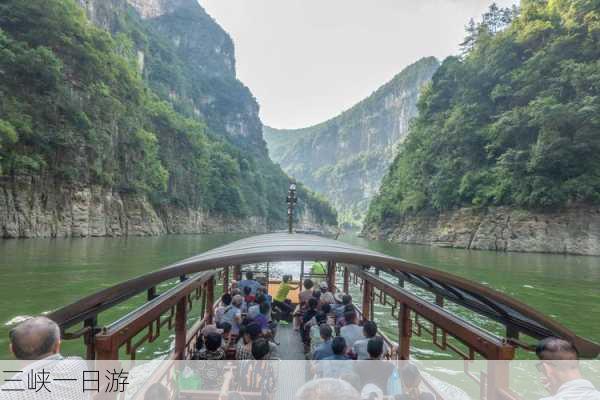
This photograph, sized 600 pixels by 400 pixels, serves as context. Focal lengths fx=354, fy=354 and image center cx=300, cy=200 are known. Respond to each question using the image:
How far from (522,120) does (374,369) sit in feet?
119

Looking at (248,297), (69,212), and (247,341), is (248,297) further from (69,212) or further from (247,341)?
(69,212)

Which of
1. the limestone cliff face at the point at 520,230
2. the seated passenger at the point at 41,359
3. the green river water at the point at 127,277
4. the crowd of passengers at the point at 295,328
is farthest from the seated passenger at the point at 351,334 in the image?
the limestone cliff face at the point at 520,230

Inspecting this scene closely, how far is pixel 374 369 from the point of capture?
385cm

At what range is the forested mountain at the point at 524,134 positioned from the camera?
95.9 ft

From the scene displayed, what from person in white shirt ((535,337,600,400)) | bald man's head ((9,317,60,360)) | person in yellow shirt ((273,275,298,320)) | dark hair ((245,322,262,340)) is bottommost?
person in yellow shirt ((273,275,298,320))

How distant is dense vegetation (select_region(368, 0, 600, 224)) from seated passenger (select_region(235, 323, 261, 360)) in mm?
32983

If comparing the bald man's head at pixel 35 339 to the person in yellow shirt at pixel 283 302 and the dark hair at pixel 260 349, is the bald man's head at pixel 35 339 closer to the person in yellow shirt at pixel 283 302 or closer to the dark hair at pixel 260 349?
the dark hair at pixel 260 349

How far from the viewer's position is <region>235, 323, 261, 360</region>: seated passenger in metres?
4.36

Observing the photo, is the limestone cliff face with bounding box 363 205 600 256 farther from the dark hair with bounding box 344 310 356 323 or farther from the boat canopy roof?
the boat canopy roof

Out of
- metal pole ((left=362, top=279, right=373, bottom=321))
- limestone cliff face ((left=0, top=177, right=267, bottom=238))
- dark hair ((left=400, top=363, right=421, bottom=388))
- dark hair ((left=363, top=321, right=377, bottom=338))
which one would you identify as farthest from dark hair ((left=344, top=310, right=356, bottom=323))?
limestone cliff face ((left=0, top=177, right=267, bottom=238))

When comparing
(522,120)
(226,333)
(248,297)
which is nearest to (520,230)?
(522,120)

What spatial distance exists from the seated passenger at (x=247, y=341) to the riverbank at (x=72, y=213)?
28.5 m

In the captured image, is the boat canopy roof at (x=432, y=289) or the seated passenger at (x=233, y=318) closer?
the boat canopy roof at (x=432, y=289)

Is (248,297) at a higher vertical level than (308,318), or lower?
higher
